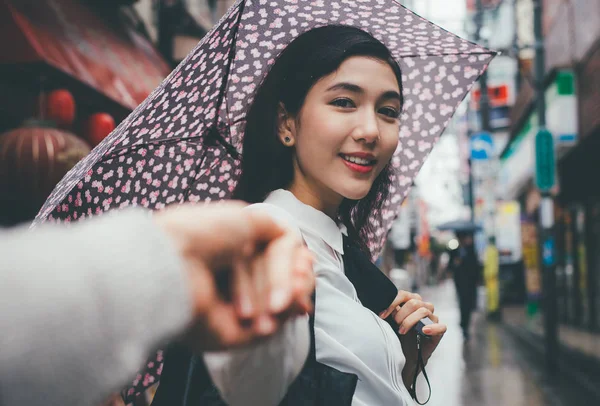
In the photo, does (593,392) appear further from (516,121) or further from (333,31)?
(516,121)

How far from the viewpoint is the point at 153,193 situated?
2146mm

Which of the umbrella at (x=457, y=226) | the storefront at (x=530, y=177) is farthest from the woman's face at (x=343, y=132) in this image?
the umbrella at (x=457, y=226)

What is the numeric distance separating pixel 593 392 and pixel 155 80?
7.27 metres

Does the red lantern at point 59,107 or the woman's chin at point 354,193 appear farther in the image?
the red lantern at point 59,107

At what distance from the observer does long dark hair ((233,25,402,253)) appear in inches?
65.6

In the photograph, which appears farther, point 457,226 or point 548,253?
point 457,226

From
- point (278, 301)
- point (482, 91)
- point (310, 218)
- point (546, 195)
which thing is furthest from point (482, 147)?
point (278, 301)

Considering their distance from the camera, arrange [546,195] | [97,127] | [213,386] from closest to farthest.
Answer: [213,386], [97,127], [546,195]

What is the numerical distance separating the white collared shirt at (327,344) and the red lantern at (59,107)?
4656 millimetres

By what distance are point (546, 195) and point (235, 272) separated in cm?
1006

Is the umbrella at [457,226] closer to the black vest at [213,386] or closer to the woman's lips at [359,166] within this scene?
the woman's lips at [359,166]

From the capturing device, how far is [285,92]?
175cm

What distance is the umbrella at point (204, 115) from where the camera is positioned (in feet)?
6.40

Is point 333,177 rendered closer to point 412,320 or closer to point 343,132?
point 343,132
